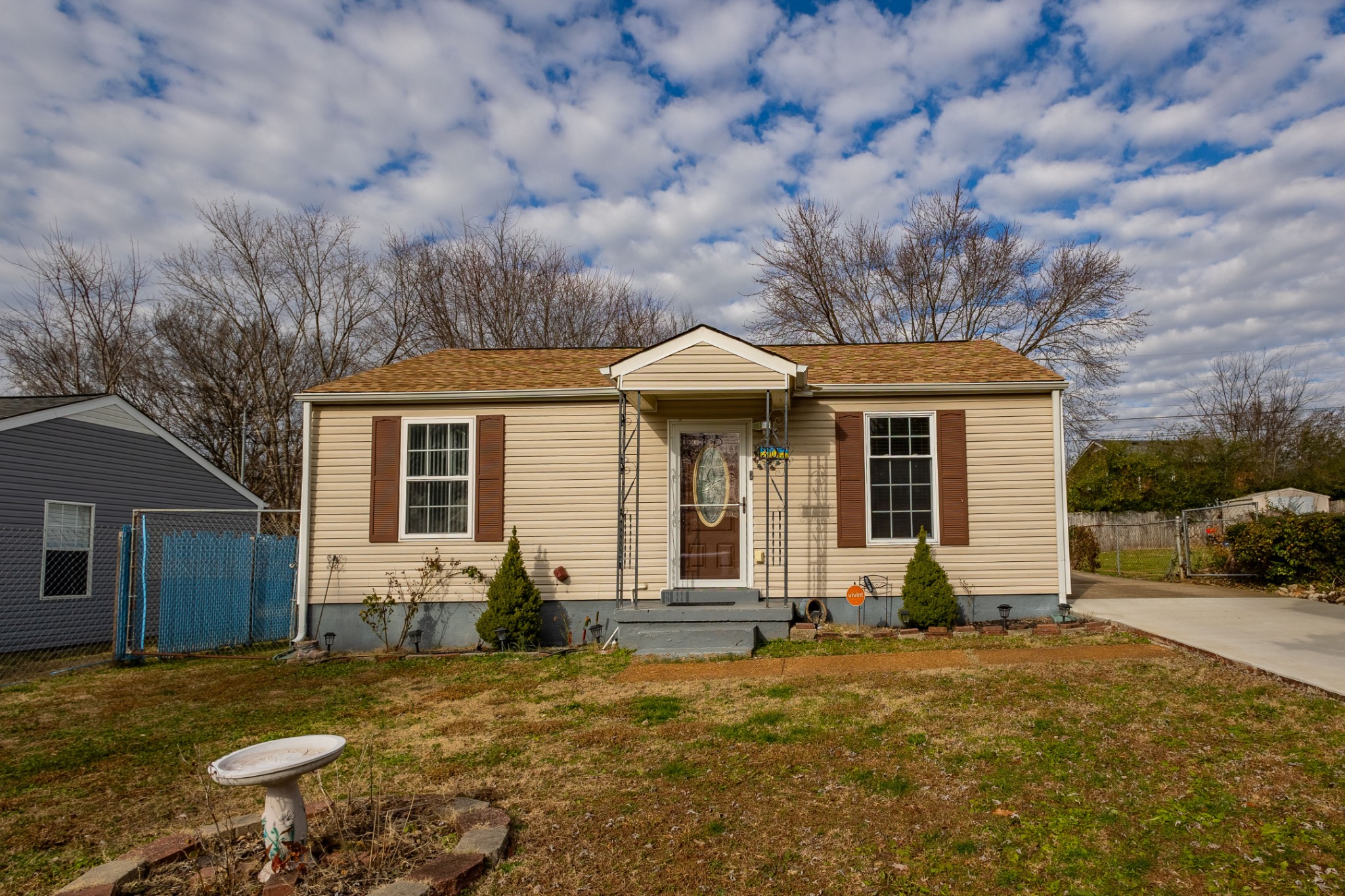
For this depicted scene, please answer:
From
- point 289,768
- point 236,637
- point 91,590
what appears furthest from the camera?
point 91,590

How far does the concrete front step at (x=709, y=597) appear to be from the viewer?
984 cm

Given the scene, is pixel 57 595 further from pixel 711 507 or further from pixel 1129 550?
pixel 1129 550

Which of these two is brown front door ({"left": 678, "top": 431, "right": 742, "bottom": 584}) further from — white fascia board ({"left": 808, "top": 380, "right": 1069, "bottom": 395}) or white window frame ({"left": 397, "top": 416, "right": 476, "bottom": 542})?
white window frame ({"left": 397, "top": 416, "right": 476, "bottom": 542})

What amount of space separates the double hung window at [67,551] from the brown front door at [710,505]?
31.8ft

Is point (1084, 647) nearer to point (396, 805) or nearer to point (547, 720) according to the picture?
point (547, 720)

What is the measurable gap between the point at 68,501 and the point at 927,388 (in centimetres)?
1289

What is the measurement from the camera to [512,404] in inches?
411

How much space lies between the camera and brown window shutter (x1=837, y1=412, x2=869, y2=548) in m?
10.1

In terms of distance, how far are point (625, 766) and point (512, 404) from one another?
19.9 feet

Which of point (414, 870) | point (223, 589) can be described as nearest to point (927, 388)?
point (414, 870)

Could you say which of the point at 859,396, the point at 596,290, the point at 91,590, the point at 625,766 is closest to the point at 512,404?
the point at 859,396

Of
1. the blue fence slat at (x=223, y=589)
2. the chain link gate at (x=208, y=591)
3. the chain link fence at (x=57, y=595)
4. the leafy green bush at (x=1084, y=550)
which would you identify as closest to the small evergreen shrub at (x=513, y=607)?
the chain link gate at (x=208, y=591)

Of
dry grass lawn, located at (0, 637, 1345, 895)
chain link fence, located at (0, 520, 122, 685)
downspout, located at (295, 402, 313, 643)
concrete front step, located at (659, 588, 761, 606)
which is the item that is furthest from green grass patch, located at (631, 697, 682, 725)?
chain link fence, located at (0, 520, 122, 685)

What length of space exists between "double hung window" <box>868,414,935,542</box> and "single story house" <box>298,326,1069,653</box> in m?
0.02
